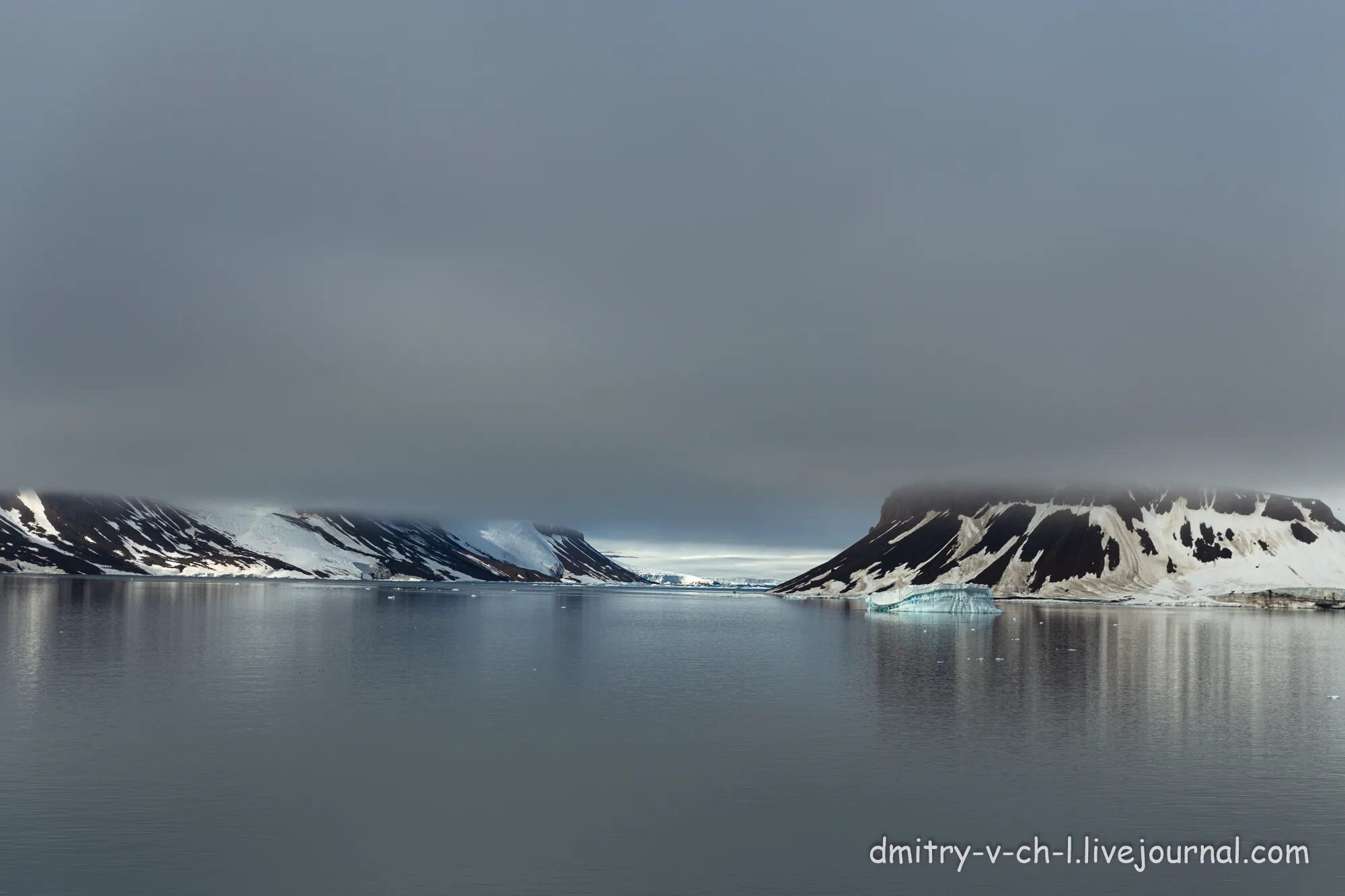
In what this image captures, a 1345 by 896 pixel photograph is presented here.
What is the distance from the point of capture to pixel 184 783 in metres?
34.8

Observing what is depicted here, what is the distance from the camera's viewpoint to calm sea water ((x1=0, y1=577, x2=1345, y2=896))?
26750 millimetres

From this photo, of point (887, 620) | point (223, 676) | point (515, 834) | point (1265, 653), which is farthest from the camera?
point (887, 620)

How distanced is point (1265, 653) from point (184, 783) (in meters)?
101

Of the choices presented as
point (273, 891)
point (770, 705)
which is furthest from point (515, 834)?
point (770, 705)

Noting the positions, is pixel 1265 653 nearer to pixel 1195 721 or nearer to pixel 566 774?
pixel 1195 721

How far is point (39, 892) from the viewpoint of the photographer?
2391 cm

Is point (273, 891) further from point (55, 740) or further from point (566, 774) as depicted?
point (55, 740)

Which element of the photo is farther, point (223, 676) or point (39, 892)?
point (223, 676)

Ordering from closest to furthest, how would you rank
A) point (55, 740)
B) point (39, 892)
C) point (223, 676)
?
point (39, 892) < point (55, 740) < point (223, 676)

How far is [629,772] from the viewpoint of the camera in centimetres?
3797

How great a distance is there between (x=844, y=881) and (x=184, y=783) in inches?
921

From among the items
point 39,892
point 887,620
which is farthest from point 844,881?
point 887,620

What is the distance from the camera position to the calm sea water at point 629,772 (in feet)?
87.8

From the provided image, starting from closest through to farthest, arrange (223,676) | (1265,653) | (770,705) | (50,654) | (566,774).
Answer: (566,774), (770,705), (223,676), (50,654), (1265,653)
